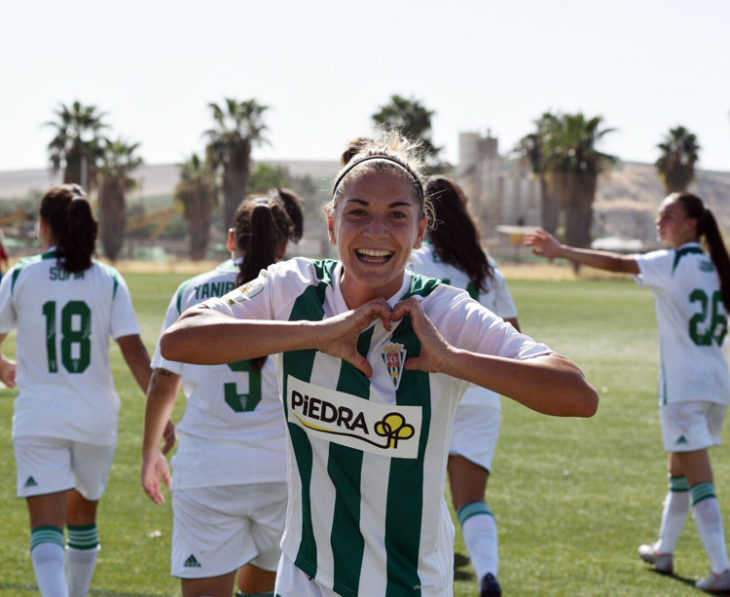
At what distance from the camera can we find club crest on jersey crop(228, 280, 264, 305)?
2.73 meters

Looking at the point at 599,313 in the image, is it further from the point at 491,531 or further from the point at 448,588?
the point at 448,588

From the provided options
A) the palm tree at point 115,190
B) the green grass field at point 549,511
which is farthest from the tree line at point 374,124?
the green grass field at point 549,511

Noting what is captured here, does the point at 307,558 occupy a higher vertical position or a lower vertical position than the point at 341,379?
lower

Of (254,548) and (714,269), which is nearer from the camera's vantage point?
(254,548)

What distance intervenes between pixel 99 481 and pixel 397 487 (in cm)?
286

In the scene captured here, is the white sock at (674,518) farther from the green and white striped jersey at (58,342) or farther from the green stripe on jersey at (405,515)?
the green stripe on jersey at (405,515)

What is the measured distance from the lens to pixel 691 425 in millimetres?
6270

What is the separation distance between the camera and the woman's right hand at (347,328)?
242 cm

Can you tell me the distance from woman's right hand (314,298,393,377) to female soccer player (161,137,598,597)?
0.01 metres

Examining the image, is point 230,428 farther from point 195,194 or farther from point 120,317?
point 195,194

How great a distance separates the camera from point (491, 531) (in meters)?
5.53

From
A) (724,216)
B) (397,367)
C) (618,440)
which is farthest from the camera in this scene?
(724,216)

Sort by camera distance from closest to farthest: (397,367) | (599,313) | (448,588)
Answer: (397,367) → (448,588) → (599,313)

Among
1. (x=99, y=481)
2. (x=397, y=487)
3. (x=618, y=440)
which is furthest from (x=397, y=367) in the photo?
(x=618, y=440)
